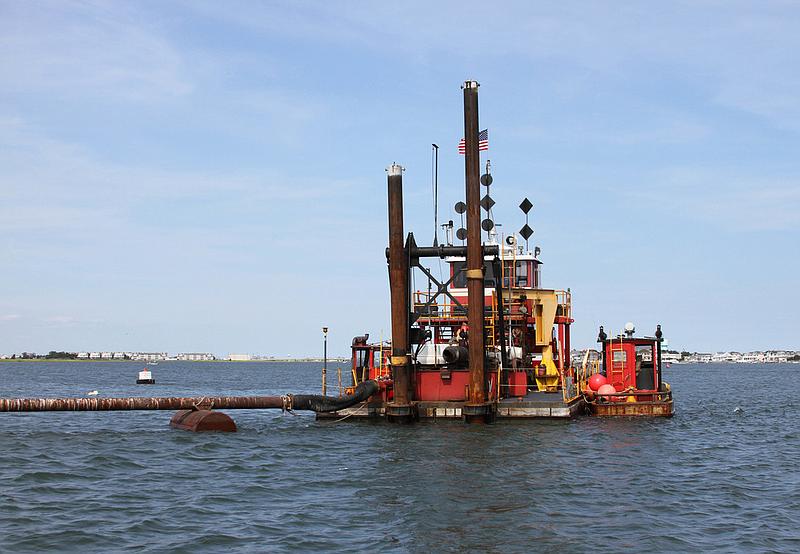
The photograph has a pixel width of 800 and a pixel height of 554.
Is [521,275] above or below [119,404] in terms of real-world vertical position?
above

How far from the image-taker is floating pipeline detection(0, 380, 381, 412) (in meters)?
24.4

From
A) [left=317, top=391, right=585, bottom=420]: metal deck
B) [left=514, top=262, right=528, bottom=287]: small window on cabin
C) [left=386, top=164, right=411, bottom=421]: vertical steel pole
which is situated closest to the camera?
[left=386, top=164, right=411, bottom=421]: vertical steel pole

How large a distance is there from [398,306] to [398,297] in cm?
33

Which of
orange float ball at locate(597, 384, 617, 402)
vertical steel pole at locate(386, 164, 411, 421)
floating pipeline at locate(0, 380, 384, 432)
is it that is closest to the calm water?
floating pipeline at locate(0, 380, 384, 432)

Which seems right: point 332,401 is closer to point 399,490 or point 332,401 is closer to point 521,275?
point 399,490

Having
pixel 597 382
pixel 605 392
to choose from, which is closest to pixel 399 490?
pixel 605 392

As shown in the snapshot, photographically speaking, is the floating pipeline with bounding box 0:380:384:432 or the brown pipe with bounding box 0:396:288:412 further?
the floating pipeline with bounding box 0:380:384:432

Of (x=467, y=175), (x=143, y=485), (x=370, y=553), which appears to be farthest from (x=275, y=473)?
(x=467, y=175)

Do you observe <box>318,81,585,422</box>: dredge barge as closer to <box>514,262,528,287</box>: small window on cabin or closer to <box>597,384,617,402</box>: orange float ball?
<box>597,384,617,402</box>: orange float ball

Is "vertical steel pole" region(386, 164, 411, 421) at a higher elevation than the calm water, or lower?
higher

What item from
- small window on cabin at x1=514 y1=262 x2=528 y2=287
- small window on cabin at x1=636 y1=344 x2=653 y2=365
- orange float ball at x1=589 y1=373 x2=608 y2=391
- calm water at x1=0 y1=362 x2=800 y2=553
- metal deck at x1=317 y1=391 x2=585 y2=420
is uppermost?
small window on cabin at x1=514 y1=262 x2=528 y2=287

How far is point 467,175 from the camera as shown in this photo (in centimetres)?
2712

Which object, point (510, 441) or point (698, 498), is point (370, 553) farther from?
point (510, 441)

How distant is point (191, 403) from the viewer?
26.7 m
